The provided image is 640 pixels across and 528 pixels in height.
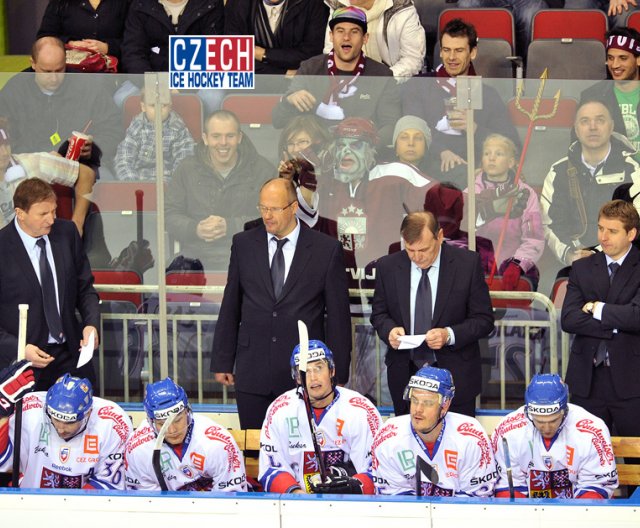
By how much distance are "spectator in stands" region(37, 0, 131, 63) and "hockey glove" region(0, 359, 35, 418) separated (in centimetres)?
366

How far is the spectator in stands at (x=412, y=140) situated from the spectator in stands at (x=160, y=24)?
2.54 metres

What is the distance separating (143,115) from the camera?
784 cm

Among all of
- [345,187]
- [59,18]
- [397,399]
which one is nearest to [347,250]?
[345,187]

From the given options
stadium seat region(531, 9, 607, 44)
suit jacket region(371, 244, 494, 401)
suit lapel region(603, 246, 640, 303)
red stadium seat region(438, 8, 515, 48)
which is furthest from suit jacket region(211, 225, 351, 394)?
stadium seat region(531, 9, 607, 44)

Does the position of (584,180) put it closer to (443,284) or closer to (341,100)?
(443,284)

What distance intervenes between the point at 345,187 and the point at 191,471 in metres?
1.91

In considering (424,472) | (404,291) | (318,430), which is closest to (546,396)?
(424,472)

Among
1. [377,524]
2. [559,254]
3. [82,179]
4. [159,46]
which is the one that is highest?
[159,46]

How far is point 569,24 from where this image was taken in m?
Answer: 10.1

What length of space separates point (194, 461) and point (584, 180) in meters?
2.74

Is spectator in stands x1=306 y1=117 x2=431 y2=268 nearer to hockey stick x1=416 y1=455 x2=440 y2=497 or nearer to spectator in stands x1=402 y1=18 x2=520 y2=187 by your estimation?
spectator in stands x1=402 y1=18 x2=520 y2=187

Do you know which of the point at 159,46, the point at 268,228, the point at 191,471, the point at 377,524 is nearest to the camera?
the point at 377,524

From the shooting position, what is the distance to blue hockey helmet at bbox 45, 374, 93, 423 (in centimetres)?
682

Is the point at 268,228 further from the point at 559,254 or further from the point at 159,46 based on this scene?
the point at 159,46
